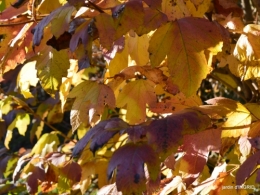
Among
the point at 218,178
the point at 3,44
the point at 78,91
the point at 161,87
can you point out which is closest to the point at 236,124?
the point at 218,178

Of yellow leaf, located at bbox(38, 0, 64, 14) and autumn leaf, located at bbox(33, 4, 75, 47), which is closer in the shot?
autumn leaf, located at bbox(33, 4, 75, 47)

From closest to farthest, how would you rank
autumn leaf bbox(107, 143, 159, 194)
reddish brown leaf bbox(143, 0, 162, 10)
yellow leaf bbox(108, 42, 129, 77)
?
1. autumn leaf bbox(107, 143, 159, 194)
2. reddish brown leaf bbox(143, 0, 162, 10)
3. yellow leaf bbox(108, 42, 129, 77)

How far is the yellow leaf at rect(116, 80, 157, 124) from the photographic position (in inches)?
42.8

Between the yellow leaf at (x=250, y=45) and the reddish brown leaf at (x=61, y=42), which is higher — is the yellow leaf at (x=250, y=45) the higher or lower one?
the lower one

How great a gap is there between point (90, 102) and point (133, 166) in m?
0.41

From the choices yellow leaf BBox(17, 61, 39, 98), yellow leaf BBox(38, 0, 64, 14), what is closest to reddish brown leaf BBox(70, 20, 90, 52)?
yellow leaf BBox(38, 0, 64, 14)

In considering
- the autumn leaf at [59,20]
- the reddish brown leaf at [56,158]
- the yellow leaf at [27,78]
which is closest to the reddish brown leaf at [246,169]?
the autumn leaf at [59,20]

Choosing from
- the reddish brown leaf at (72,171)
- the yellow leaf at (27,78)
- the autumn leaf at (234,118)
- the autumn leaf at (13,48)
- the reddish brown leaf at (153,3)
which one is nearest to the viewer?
the reddish brown leaf at (153,3)

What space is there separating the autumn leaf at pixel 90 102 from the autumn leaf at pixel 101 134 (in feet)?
0.88

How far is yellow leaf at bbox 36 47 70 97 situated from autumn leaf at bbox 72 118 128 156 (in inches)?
11.0

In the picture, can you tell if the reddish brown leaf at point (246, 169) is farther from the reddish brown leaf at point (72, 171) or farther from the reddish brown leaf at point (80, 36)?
the reddish brown leaf at point (72, 171)

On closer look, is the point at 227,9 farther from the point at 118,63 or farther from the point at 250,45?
the point at 118,63

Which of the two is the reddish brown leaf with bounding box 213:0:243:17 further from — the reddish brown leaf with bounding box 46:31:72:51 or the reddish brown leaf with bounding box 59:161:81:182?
the reddish brown leaf with bounding box 59:161:81:182

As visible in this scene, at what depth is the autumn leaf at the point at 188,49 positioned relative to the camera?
2.71 feet
